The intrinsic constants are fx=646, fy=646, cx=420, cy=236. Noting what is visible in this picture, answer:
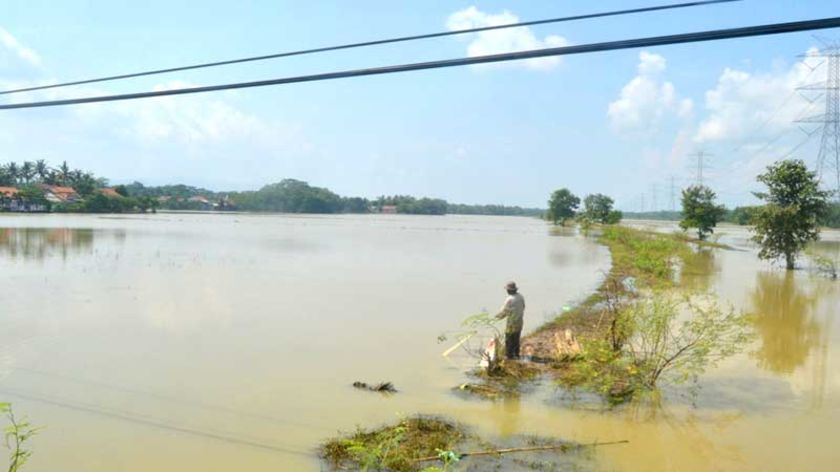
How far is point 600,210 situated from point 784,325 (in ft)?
234

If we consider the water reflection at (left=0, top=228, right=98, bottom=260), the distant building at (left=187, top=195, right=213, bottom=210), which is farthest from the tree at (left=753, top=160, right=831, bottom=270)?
the distant building at (left=187, top=195, right=213, bottom=210)

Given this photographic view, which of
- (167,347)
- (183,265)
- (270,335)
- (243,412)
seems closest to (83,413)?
(243,412)

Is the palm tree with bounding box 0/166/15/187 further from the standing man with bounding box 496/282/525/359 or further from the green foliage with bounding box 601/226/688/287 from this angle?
the standing man with bounding box 496/282/525/359

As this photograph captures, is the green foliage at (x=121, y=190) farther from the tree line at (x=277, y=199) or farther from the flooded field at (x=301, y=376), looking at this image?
the flooded field at (x=301, y=376)

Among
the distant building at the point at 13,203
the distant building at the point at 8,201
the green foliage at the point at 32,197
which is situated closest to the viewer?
the distant building at the point at 8,201

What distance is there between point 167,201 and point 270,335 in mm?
122722

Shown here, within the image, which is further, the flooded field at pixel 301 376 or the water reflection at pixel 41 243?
the water reflection at pixel 41 243

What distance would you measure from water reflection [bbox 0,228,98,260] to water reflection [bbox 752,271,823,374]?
2545cm

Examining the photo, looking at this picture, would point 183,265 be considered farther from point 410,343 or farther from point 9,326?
point 410,343

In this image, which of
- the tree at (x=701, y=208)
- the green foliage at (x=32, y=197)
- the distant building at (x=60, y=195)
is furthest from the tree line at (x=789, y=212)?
the distant building at (x=60, y=195)

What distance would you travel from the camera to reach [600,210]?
8556 cm

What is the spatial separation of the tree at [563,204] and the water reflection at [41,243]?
2687 inches

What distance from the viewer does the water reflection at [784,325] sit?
1227 cm

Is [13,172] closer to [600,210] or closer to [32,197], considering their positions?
[32,197]
